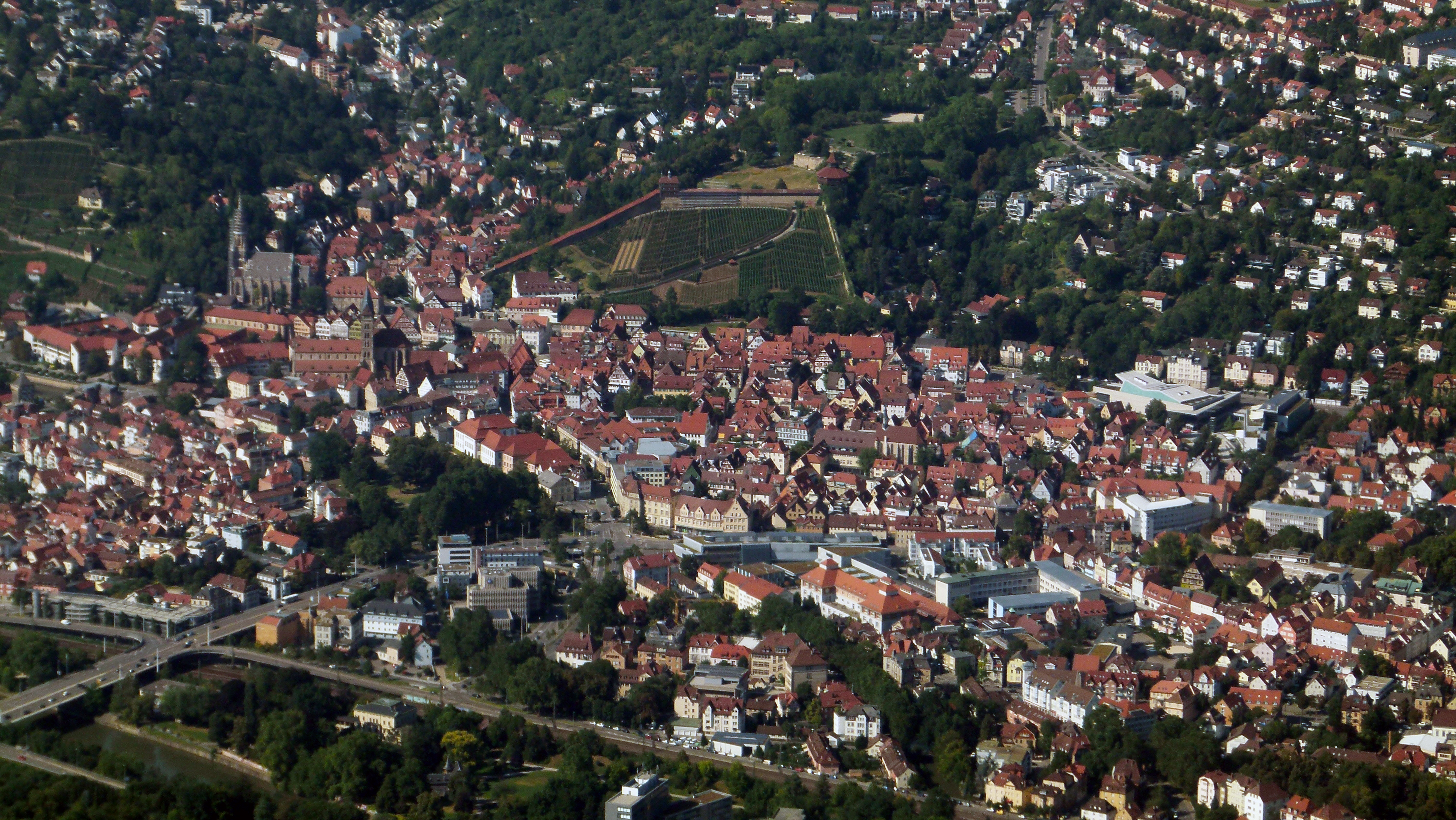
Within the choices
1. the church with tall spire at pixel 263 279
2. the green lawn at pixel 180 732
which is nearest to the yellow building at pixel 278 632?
the green lawn at pixel 180 732

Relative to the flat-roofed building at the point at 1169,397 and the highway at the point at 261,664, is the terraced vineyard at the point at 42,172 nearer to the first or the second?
the highway at the point at 261,664

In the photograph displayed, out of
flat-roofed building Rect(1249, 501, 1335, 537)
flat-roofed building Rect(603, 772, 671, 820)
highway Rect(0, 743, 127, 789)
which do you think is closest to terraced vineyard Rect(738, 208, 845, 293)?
flat-roofed building Rect(1249, 501, 1335, 537)

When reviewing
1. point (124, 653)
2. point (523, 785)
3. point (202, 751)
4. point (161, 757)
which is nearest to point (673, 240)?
point (124, 653)

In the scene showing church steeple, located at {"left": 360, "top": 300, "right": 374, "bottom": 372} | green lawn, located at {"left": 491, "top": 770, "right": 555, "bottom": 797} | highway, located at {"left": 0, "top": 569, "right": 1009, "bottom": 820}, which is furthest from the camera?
church steeple, located at {"left": 360, "top": 300, "right": 374, "bottom": 372}

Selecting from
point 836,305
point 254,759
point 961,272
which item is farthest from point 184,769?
point 961,272

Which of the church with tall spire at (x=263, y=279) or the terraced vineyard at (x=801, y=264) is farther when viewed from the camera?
the terraced vineyard at (x=801, y=264)

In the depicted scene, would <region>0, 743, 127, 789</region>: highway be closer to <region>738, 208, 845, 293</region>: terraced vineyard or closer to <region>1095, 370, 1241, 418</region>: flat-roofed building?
<region>1095, 370, 1241, 418</region>: flat-roofed building
